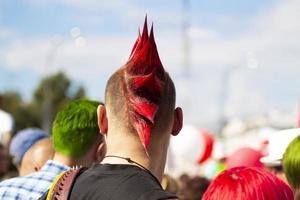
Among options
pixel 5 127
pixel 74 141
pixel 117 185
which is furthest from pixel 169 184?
pixel 5 127

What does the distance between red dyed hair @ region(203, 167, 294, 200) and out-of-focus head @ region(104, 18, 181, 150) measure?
39 cm

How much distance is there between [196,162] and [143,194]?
863 cm

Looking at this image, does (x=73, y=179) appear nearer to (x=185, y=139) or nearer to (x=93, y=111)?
(x=93, y=111)

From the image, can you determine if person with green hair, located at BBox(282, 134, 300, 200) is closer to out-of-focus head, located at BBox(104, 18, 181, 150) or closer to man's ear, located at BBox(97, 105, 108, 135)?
out-of-focus head, located at BBox(104, 18, 181, 150)

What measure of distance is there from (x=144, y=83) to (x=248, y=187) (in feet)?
1.97

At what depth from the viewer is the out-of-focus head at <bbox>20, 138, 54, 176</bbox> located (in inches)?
178

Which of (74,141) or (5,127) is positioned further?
(5,127)

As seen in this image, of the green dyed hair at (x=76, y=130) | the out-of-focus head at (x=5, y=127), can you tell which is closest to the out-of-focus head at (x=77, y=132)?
the green dyed hair at (x=76, y=130)

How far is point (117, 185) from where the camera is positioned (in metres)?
2.25

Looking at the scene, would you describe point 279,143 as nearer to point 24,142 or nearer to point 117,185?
point 117,185

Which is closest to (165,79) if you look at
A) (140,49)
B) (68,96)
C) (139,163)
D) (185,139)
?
(140,49)

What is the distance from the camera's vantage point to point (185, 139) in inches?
405

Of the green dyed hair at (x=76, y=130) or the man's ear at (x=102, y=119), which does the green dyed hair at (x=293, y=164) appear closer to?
the man's ear at (x=102, y=119)

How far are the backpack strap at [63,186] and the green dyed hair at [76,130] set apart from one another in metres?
1.13
